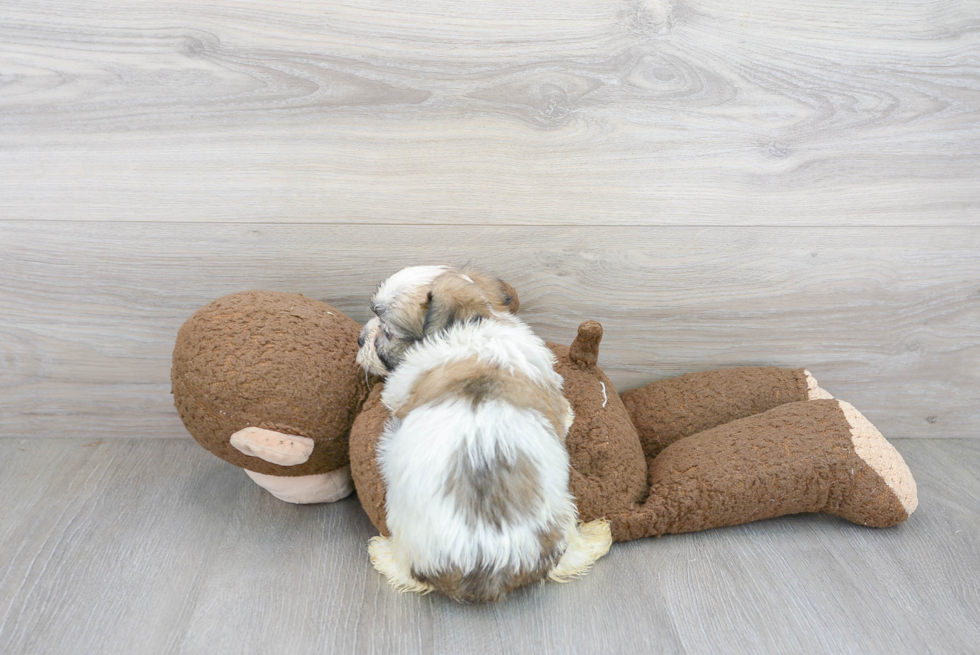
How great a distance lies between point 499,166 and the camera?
1.48 m

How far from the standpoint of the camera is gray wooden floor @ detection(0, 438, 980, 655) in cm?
111

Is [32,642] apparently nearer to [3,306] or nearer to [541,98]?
[3,306]

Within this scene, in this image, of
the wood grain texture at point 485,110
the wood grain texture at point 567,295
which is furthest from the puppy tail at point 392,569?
the wood grain texture at point 485,110

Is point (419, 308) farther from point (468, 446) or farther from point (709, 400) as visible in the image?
point (709, 400)

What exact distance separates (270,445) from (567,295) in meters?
0.77

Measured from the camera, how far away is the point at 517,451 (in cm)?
110

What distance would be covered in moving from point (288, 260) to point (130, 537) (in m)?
0.69

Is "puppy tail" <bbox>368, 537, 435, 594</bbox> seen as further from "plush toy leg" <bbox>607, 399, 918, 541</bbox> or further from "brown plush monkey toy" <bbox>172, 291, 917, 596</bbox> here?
"plush toy leg" <bbox>607, 399, 918, 541</bbox>

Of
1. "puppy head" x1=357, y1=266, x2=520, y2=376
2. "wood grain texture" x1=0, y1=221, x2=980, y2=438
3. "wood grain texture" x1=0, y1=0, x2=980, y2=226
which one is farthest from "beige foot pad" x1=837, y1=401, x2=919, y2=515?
"puppy head" x1=357, y1=266, x2=520, y2=376

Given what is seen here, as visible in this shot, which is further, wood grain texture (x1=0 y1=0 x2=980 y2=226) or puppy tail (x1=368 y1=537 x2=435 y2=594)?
wood grain texture (x1=0 y1=0 x2=980 y2=226)

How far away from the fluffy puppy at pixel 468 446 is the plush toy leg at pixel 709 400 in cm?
34

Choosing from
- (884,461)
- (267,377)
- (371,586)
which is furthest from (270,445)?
(884,461)

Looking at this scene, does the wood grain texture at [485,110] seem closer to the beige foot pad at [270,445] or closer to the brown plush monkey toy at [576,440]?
the brown plush monkey toy at [576,440]

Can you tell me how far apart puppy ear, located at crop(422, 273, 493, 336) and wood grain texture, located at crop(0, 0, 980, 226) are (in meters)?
0.34
